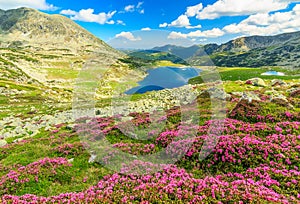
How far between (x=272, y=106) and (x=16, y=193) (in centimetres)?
2091

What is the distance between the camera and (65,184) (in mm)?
12281

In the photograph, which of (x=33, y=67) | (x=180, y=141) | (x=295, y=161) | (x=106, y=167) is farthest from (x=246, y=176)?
(x=33, y=67)

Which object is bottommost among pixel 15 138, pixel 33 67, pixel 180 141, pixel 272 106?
pixel 15 138

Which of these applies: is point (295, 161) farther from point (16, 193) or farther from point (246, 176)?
point (16, 193)

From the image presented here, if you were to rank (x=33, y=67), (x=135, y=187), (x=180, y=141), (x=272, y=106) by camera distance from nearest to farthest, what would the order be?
(x=135, y=187) < (x=180, y=141) < (x=272, y=106) < (x=33, y=67)

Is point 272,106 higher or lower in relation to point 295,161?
higher

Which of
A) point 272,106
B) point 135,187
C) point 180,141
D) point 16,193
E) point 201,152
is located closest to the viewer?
point 135,187

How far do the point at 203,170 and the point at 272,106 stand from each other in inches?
446

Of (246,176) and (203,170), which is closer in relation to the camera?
(246,176)

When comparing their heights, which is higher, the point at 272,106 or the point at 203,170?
the point at 272,106

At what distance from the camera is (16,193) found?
11.6m

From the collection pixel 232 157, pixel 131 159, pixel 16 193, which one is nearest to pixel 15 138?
pixel 16 193

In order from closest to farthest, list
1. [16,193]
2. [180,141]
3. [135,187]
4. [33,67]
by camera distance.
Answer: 1. [135,187]
2. [16,193]
3. [180,141]
4. [33,67]

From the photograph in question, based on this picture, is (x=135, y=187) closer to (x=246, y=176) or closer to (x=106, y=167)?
(x=106, y=167)
